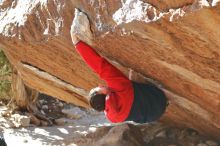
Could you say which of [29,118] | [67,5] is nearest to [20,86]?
[29,118]

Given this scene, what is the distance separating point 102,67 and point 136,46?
431 mm

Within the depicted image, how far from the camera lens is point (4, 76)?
370 inches

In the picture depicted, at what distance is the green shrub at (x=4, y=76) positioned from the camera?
358 inches

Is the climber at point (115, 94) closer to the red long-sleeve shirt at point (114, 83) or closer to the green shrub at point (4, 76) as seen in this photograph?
the red long-sleeve shirt at point (114, 83)

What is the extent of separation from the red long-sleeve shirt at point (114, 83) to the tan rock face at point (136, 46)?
181 millimetres

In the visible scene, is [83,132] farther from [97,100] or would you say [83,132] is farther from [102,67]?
[97,100]

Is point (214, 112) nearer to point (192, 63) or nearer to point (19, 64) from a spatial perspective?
point (192, 63)

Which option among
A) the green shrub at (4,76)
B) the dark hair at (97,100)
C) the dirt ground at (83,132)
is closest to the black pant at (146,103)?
the dark hair at (97,100)

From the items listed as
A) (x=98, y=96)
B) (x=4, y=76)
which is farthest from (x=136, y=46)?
(x=4, y=76)

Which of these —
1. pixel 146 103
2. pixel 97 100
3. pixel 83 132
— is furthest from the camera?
pixel 83 132

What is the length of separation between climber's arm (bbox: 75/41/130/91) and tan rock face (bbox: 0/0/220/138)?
162mm

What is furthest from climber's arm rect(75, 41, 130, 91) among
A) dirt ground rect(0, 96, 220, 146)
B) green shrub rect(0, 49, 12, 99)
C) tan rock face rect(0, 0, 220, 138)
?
green shrub rect(0, 49, 12, 99)

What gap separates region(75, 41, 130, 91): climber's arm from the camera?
4436 millimetres

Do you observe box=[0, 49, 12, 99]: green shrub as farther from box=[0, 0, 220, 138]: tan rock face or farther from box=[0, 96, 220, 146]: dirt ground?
box=[0, 0, 220, 138]: tan rock face
